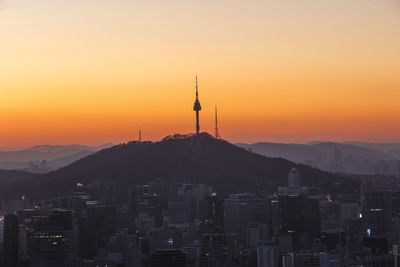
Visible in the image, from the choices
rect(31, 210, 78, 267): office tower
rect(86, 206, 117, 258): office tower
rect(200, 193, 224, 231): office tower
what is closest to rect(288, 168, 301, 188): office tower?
rect(200, 193, 224, 231): office tower

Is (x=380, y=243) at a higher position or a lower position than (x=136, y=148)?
lower

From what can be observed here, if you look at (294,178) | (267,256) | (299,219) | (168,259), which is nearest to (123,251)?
(267,256)

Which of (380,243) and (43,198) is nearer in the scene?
(380,243)

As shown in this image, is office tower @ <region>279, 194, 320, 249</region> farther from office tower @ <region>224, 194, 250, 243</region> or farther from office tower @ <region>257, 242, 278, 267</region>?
office tower @ <region>257, 242, 278, 267</region>

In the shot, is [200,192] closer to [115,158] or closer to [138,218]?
[138,218]

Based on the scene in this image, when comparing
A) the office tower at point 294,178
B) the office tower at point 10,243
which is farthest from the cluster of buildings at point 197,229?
the office tower at point 294,178

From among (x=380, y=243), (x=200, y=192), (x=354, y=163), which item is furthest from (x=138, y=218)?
(x=354, y=163)

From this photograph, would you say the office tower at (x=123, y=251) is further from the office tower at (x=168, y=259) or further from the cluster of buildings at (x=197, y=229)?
the office tower at (x=168, y=259)
